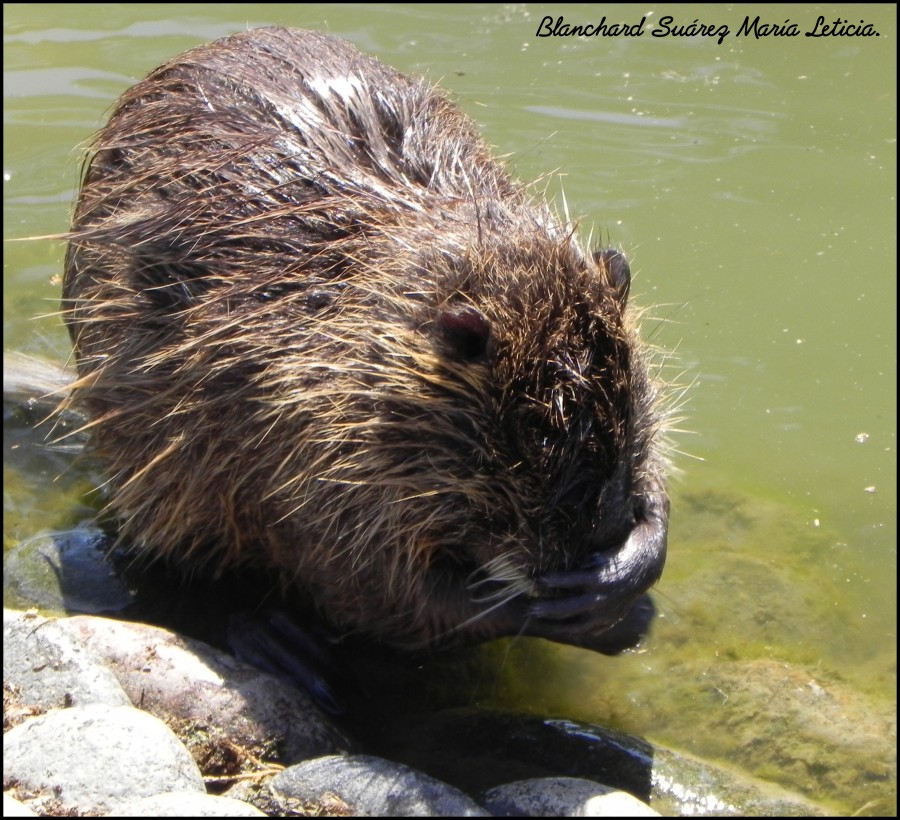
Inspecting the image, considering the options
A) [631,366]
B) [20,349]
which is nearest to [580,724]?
[631,366]

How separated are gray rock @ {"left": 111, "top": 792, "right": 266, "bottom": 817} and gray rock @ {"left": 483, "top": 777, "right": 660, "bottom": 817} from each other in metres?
0.68

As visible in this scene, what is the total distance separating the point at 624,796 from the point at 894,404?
2948 mm

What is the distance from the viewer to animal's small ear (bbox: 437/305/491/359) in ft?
10.3

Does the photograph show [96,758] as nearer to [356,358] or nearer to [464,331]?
[356,358]

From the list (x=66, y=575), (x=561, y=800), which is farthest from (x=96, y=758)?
(x=66, y=575)

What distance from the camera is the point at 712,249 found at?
6.17 meters

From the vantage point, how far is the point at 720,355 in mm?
5551

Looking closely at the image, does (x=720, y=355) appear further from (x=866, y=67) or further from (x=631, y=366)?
(x=866, y=67)

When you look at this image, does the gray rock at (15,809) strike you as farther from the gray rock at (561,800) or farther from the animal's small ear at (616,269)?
the animal's small ear at (616,269)

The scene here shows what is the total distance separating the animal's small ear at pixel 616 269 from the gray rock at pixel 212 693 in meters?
1.54

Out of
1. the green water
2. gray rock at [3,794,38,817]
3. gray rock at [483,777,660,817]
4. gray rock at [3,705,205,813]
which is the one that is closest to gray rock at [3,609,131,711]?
gray rock at [3,705,205,813]

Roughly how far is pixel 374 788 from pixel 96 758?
2.27 feet

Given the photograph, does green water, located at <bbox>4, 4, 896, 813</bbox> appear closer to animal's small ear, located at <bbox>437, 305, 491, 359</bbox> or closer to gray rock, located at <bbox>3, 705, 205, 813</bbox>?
animal's small ear, located at <bbox>437, 305, 491, 359</bbox>

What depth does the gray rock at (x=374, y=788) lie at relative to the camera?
2945mm
